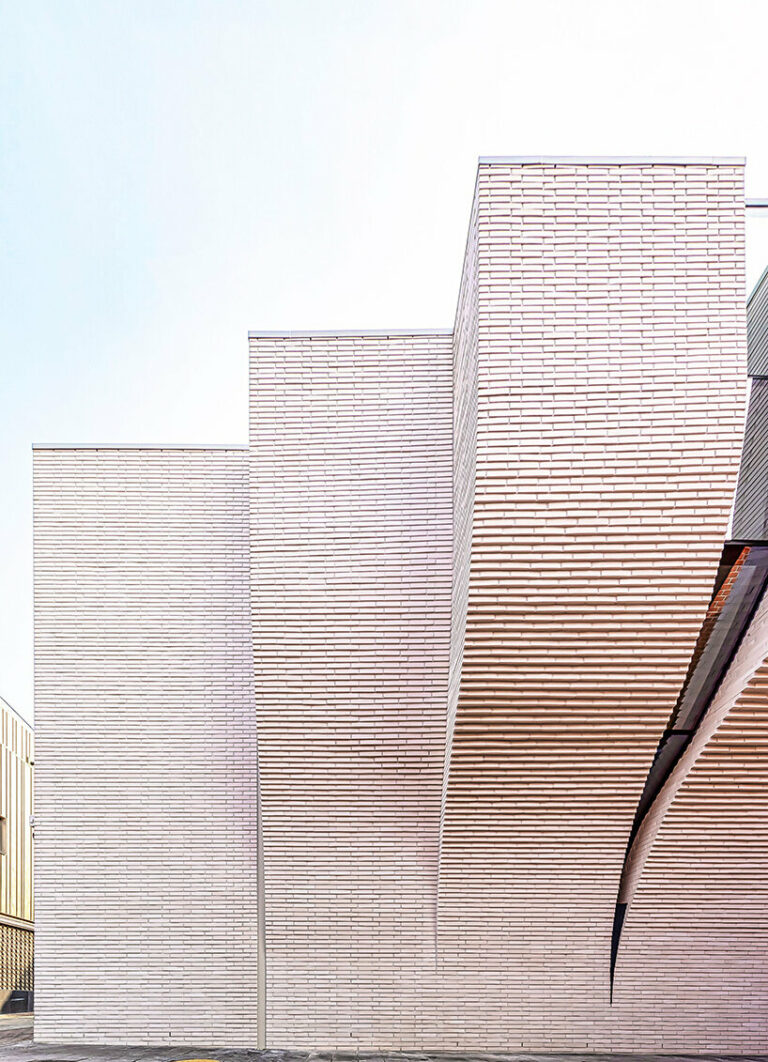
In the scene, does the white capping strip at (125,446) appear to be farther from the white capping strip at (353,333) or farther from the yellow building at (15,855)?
the yellow building at (15,855)

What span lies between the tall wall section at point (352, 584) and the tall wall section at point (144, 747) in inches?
48.2

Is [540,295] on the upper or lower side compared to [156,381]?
lower

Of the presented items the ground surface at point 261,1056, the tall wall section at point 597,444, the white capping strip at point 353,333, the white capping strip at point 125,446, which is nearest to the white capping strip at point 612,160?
the tall wall section at point 597,444

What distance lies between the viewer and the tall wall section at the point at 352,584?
8898mm

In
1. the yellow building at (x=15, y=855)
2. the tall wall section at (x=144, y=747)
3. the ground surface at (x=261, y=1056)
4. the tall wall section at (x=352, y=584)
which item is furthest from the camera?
the yellow building at (x=15, y=855)

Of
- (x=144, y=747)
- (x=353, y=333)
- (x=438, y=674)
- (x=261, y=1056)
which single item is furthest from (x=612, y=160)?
(x=261, y=1056)

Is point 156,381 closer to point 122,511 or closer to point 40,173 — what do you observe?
point 40,173

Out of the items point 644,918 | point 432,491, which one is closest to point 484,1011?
point 644,918

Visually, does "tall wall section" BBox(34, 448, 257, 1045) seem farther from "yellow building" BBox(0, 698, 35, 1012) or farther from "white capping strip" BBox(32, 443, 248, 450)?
"yellow building" BBox(0, 698, 35, 1012)

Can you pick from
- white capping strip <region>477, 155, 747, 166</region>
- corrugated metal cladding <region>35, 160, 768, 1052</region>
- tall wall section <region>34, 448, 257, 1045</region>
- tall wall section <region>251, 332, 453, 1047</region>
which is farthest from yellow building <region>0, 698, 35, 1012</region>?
white capping strip <region>477, 155, 747, 166</region>

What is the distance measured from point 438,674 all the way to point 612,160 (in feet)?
15.0

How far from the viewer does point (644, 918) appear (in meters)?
9.12

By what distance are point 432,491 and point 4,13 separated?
9.96 m

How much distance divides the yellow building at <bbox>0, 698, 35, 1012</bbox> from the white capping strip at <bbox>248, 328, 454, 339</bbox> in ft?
45.4
